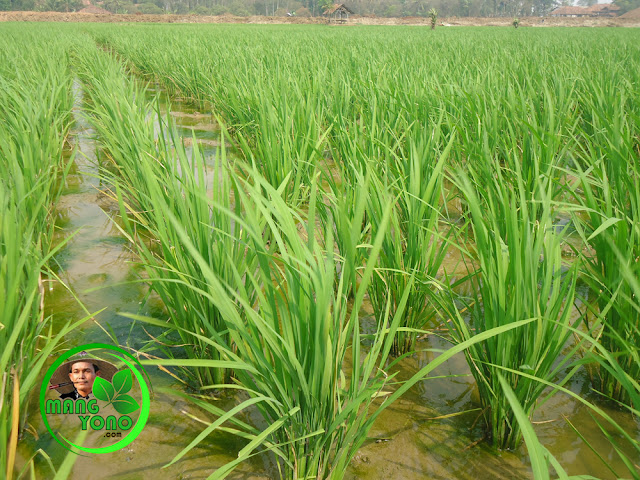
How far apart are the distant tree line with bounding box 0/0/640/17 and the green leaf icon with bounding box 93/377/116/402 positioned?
218ft

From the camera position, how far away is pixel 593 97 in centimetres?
293

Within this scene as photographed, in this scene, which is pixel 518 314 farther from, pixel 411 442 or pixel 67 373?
pixel 67 373

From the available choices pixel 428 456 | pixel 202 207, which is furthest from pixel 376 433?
pixel 202 207

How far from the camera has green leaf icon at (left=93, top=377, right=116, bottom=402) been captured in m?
1.17

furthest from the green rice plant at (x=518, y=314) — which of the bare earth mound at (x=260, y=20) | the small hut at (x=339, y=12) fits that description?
the bare earth mound at (x=260, y=20)

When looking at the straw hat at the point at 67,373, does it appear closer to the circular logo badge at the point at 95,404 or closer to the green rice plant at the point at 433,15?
the circular logo badge at the point at 95,404

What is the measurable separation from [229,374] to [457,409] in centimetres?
65

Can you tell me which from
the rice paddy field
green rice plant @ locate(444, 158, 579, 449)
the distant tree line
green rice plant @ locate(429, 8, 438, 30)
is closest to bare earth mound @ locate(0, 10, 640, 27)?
green rice plant @ locate(429, 8, 438, 30)

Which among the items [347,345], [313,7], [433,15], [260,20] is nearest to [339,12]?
[260,20]

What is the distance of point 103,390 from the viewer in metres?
1.19

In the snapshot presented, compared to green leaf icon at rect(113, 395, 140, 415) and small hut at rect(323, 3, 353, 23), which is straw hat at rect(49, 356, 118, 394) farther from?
small hut at rect(323, 3, 353, 23)

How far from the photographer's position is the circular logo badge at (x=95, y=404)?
1.15 meters

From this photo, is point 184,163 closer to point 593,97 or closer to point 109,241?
point 109,241

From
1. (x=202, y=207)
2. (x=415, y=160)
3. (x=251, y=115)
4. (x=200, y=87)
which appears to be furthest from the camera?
(x=200, y=87)
